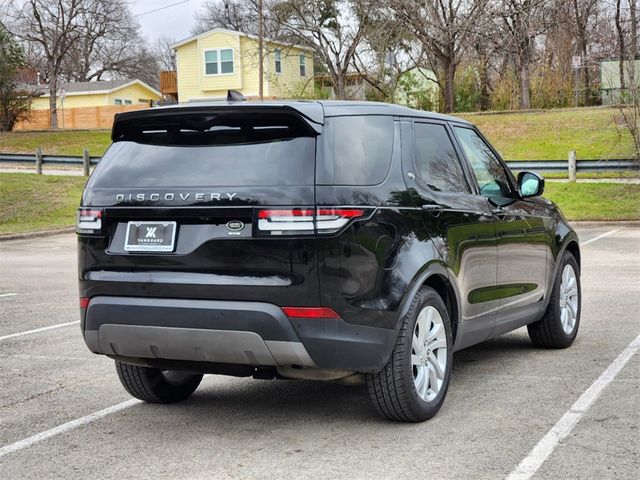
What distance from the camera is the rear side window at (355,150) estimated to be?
5.02 m

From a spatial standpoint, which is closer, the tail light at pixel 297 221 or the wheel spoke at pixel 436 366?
the tail light at pixel 297 221

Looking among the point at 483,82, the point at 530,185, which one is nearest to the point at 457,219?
the point at 530,185

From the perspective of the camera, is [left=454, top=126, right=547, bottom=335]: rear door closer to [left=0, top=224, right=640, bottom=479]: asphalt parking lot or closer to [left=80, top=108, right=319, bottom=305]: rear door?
[left=0, top=224, right=640, bottom=479]: asphalt parking lot

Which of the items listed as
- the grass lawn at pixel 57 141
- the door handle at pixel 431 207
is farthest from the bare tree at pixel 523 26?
the door handle at pixel 431 207

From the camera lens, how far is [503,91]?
143 feet

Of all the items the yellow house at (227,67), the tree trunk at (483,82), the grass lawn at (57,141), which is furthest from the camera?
the yellow house at (227,67)

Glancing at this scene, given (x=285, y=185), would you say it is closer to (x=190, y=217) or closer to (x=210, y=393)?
(x=190, y=217)

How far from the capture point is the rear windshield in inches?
197

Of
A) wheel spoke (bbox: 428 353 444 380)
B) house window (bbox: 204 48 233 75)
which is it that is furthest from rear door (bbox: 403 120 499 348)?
house window (bbox: 204 48 233 75)

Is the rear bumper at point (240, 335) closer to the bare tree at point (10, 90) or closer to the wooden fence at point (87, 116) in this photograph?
the bare tree at point (10, 90)

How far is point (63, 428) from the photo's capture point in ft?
18.2

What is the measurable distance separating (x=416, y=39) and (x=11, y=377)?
38786 mm

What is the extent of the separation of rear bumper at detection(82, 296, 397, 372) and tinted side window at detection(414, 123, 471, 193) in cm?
120

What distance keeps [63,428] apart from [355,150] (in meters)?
2.33
